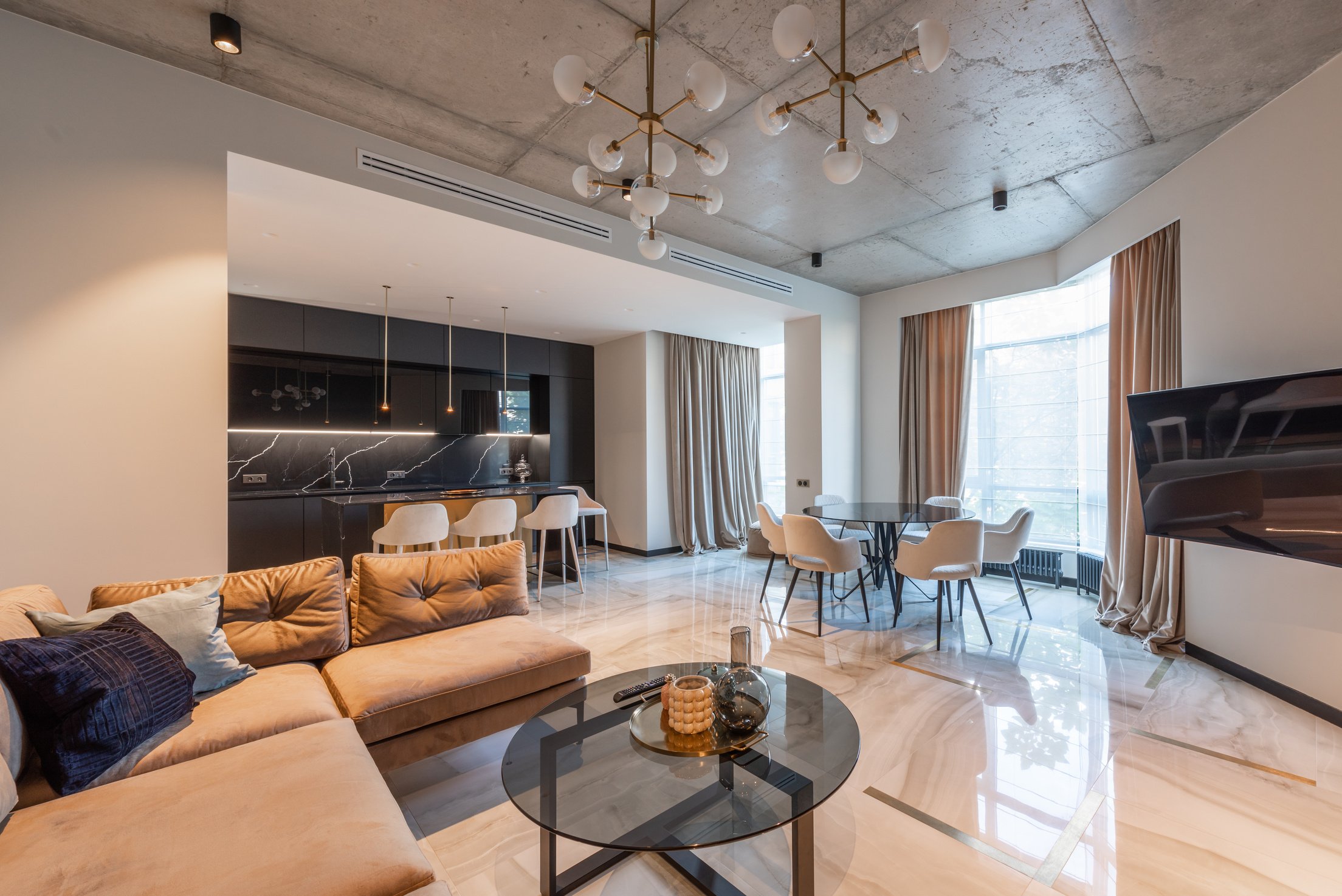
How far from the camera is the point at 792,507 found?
618 centimetres

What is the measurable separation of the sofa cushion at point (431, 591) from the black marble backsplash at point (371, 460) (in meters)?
3.76

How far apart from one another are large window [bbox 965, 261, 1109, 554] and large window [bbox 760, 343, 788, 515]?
266 centimetres

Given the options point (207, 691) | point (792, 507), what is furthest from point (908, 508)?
point (207, 691)

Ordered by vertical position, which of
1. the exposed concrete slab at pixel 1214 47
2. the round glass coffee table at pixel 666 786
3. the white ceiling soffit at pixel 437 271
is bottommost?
the round glass coffee table at pixel 666 786

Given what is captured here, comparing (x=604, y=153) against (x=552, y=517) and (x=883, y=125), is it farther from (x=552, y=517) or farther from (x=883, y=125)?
(x=552, y=517)

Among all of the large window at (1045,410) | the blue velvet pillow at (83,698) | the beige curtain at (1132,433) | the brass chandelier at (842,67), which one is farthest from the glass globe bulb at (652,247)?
the large window at (1045,410)

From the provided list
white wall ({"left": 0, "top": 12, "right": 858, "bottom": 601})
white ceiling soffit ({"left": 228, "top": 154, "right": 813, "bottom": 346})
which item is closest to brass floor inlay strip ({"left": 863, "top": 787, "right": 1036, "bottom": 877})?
white wall ({"left": 0, "top": 12, "right": 858, "bottom": 601})

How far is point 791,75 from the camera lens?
8.64ft

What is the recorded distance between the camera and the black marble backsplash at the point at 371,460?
574 centimetres

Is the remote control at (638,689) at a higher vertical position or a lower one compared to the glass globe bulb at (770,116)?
lower

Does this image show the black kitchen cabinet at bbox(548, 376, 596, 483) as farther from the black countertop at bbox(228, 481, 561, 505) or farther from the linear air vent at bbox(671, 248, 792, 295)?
the linear air vent at bbox(671, 248, 792, 295)

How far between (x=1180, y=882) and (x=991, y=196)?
386 cm

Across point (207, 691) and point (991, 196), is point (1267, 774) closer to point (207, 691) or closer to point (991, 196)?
point (991, 196)

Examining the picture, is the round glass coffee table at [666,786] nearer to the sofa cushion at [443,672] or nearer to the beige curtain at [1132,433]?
the sofa cushion at [443,672]
